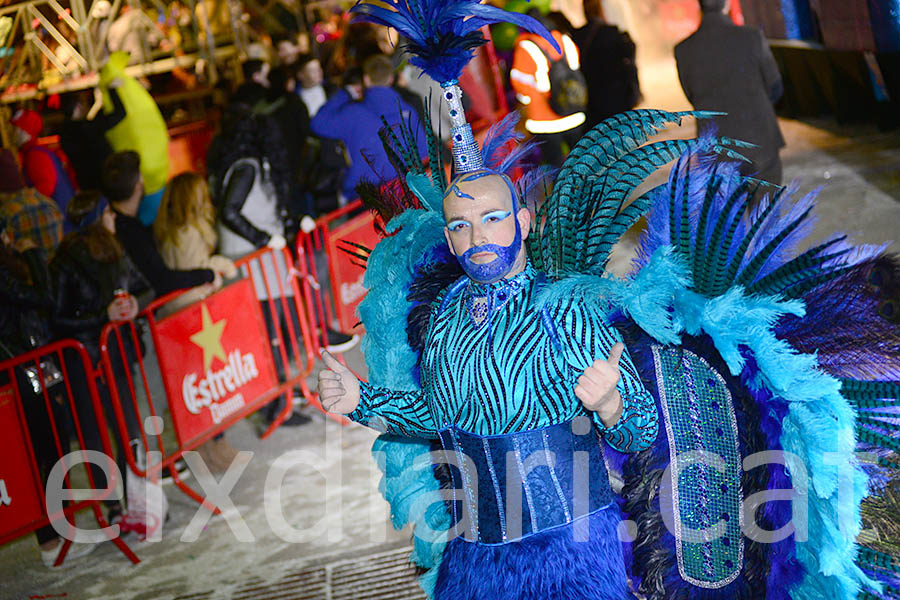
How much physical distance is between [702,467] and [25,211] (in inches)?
251

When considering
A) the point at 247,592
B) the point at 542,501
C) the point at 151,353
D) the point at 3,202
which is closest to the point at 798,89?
the point at 151,353

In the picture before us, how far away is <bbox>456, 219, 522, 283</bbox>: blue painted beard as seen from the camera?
2.64 meters

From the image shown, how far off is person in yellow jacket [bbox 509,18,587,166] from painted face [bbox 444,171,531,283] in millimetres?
6073

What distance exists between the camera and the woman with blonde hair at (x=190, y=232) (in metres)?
6.18

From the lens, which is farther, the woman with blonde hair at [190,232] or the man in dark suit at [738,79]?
the man in dark suit at [738,79]

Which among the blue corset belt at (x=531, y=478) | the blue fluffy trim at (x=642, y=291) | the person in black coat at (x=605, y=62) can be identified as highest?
the person in black coat at (x=605, y=62)

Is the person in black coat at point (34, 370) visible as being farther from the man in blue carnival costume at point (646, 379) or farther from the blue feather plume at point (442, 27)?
the blue feather plume at point (442, 27)

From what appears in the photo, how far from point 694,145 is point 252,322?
396 centimetres

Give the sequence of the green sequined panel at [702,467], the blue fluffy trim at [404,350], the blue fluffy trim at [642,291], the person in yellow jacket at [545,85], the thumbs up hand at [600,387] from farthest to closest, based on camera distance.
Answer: the person in yellow jacket at [545,85] < the blue fluffy trim at [404,350] < the green sequined panel at [702,467] < the blue fluffy trim at [642,291] < the thumbs up hand at [600,387]

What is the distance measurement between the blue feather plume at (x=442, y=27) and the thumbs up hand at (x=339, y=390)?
916mm

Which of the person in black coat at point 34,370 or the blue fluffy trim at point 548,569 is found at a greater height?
the person in black coat at point 34,370

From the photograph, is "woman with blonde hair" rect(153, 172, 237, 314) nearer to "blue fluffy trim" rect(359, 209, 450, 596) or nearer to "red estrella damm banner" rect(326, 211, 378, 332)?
"red estrella damm banner" rect(326, 211, 378, 332)

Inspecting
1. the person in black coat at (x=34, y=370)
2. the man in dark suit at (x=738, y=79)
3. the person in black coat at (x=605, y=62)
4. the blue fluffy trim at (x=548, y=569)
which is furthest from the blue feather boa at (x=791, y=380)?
the person in black coat at (x=605, y=62)

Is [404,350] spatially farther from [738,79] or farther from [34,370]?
[738,79]
